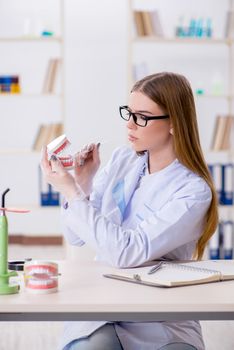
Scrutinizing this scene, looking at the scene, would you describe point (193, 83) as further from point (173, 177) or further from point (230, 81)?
point (173, 177)

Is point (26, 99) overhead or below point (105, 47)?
below

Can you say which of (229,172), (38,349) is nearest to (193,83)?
(229,172)

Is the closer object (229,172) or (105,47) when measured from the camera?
(229,172)

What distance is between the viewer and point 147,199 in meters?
2.00

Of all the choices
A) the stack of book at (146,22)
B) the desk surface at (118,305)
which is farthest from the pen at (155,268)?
the stack of book at (146,22)

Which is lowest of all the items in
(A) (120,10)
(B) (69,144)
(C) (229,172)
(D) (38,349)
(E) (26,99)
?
(D) (38,349)

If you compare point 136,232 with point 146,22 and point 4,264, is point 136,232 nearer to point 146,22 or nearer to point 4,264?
point 4,264

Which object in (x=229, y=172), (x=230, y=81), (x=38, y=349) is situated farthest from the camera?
(x=230, y=81)

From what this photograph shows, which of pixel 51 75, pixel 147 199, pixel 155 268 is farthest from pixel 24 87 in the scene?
pixel 155 268

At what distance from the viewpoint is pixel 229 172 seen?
5.20 m

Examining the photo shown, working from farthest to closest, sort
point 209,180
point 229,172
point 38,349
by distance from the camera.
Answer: point 229,172
point 38,349
point 209,180

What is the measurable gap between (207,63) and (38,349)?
386 centimetres

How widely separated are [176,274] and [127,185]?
1.51ft

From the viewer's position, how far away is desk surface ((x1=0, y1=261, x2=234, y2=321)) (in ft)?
4.61
